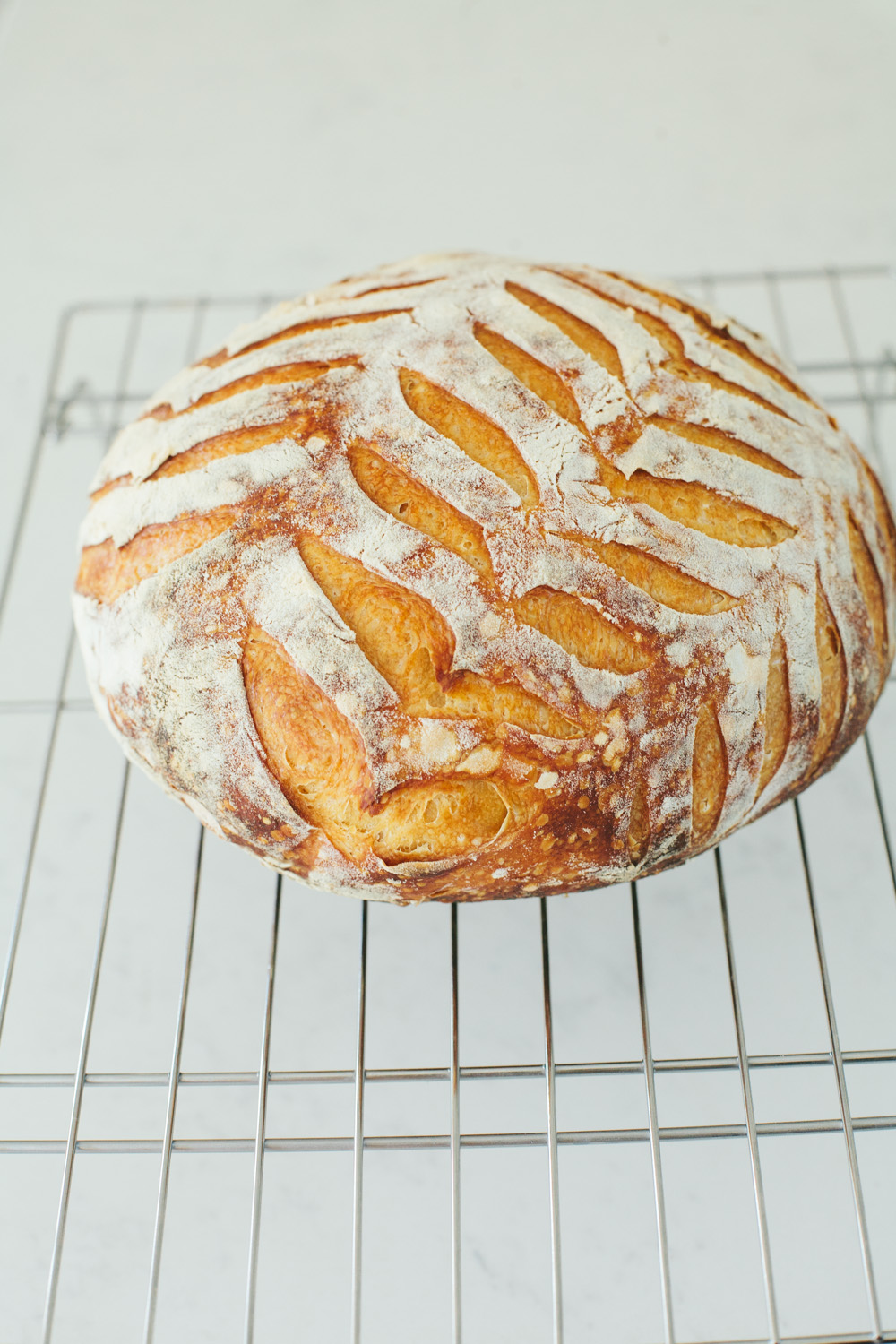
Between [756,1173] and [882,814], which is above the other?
[882,814]

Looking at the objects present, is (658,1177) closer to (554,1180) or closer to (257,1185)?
(554,1180)

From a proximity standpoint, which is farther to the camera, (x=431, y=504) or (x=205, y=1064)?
(x=205, y=1064)

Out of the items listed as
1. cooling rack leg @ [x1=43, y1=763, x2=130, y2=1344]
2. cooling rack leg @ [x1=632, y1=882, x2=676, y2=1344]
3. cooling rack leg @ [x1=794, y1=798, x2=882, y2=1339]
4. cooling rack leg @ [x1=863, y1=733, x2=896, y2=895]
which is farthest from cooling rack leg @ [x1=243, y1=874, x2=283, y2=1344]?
cooling rack leg @ [x1=863, y1=733, x2=896, y2=895]

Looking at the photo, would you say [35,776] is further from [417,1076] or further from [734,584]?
[734,584]

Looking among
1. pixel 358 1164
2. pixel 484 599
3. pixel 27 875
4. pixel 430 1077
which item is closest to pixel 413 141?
pixel 484 599

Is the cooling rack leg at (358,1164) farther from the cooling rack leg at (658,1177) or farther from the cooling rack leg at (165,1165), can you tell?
the cooling rack leg at (658,1177)

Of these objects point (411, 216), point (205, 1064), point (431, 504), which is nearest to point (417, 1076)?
point (205, 1064)
